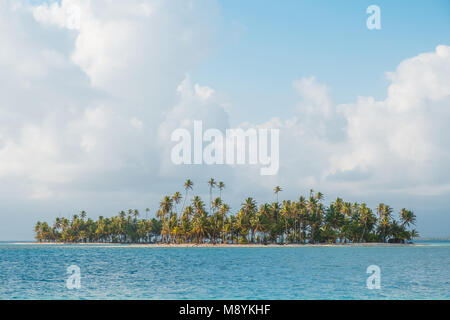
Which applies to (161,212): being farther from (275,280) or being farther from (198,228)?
(275,280)

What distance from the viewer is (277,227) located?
15488 cm

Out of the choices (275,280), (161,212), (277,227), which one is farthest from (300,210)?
(275,280)

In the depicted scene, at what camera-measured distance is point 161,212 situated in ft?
552
